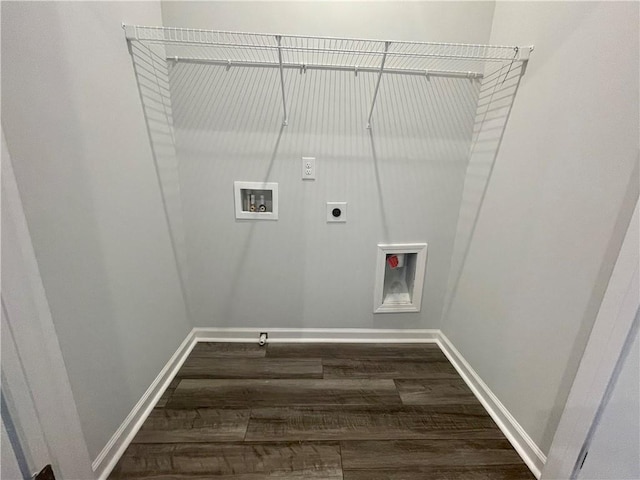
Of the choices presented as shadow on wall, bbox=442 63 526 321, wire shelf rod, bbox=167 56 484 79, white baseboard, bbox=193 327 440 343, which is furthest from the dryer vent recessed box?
shadow on wall, bbox=442 63 526 321

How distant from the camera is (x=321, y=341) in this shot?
1.88 meters

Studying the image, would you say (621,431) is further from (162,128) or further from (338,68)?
(162,128)

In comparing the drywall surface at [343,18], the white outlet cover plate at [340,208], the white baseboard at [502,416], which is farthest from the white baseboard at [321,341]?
the drywall surface at [343,18]

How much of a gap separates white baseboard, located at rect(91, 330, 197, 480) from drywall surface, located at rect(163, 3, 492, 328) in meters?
0.30

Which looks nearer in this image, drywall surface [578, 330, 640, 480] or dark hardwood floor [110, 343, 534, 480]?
drywall surface [578, 330, 640, 480]

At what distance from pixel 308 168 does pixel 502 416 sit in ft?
5.25

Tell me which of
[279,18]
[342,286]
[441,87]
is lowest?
[342,286]

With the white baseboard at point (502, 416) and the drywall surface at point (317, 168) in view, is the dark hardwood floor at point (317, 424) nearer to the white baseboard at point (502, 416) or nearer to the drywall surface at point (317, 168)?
the white baseboard at point (502, 416)

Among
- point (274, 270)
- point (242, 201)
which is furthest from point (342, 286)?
point (242, 201)

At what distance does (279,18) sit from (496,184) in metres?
1.38

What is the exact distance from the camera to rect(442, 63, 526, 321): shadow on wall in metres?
1.31

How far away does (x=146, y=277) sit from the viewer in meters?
1.30

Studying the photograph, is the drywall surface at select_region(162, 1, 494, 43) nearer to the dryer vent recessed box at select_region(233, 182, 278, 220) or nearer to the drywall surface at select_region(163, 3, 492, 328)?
the drywall surface at select_region(163, 3, 492, 328)

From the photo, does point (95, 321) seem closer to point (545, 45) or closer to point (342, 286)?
point (342, 286)
